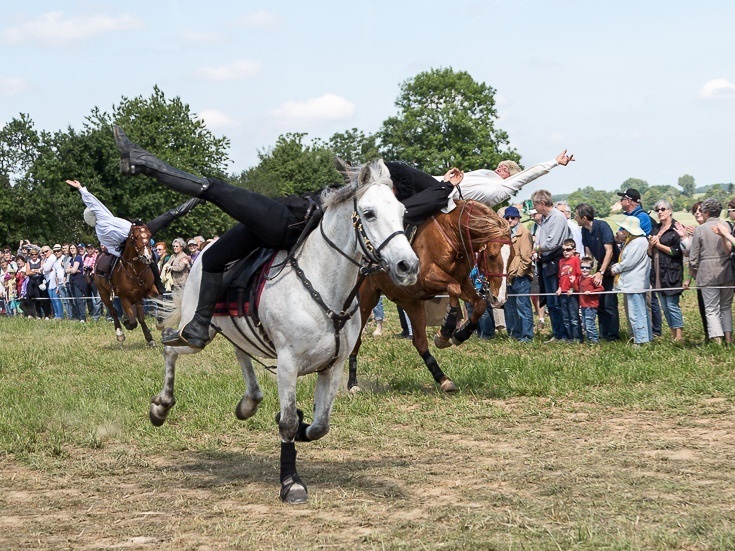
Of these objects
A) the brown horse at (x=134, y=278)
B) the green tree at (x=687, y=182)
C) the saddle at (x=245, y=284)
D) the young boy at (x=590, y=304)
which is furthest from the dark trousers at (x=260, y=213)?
the green tree at (x=687, y=182)

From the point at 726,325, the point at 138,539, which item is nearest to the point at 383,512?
the point at 138,539

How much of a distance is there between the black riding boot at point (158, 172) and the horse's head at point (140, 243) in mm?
11411

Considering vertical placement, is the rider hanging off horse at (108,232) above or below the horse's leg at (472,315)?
above

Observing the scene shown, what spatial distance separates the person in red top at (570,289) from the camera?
15.1 meters

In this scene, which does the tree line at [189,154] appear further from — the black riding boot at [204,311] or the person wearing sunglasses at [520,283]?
the black riding boot at [204,311]

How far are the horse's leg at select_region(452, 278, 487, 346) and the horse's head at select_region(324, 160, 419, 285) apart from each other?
5.05 metres

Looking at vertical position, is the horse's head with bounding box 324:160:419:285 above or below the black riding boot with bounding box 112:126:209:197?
below

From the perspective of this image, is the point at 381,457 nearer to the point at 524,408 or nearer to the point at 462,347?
the point at 524,408

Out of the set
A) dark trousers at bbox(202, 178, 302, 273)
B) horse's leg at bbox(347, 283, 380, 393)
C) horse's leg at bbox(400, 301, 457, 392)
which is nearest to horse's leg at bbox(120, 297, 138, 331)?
horse's leg at bbox(347, 283, 380, 393)

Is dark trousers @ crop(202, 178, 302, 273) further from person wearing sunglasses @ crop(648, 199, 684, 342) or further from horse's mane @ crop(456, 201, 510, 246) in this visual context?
person wearing sunglasses @ crop(648, 199, 684, 342)

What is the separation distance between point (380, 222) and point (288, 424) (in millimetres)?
1739

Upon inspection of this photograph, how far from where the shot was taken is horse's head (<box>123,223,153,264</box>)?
18656 mm

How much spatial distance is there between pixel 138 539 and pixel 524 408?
5209 millimetres

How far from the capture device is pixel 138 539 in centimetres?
596
